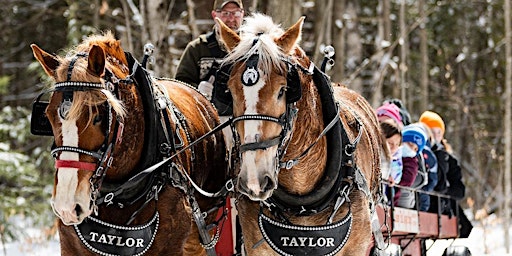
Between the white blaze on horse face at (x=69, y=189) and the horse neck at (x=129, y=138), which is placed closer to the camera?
the white blaze on horse face at (x=69, y=189)

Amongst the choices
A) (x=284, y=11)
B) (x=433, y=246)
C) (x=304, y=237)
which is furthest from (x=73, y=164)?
(x=433, y=246)

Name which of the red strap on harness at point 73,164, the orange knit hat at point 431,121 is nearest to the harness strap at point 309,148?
the red strap on harness at point 73,164

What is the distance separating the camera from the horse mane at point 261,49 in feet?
14.5

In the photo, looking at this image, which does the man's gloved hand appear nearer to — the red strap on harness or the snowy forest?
the red strap on harness

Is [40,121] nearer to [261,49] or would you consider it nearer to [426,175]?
[261,49]

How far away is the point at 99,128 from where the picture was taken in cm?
438

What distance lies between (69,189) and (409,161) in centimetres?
420

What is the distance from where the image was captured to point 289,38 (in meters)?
4.59

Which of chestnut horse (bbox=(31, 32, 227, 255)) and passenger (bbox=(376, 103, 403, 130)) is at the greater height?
passenger (bbox=(376, 103, 403, 130))

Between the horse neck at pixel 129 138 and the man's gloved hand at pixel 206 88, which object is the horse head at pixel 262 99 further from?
the man's gloved hand at pixel 206 88

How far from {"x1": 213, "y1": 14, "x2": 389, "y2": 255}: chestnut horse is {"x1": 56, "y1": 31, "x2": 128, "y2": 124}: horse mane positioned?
60 centimetres

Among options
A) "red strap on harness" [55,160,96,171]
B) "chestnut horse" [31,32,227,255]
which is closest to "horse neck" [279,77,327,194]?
"chestnut horse" [31,32,227,255]

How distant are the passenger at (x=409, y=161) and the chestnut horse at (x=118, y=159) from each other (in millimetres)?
2573

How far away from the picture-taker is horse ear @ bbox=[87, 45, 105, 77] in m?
4.48
